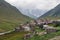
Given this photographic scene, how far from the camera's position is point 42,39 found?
46.6 meters

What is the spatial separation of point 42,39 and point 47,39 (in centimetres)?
179

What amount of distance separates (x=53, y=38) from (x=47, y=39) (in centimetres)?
133

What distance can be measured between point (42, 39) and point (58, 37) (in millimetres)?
3742

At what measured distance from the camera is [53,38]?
44688 millimetres

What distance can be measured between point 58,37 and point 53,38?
113 centimetres

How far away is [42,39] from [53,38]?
9.71 ft

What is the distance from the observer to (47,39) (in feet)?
148

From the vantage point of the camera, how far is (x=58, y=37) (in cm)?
4494
